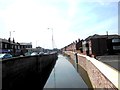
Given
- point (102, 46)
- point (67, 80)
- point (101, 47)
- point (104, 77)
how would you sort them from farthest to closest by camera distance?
1. point (102, 46)
2. point (101, 47)
3. point (67, 80)
4. point (104, 77)

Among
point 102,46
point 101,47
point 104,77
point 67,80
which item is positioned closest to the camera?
point 104,77

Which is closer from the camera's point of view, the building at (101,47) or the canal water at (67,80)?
the canal water at (67,80)

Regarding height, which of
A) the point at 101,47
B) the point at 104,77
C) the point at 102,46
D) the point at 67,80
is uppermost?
the point at 102,46

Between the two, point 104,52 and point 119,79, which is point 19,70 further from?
point 104,52

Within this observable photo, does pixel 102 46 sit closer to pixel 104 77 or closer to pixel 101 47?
pixel 101 47

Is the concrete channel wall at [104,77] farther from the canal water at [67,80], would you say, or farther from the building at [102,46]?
the building at [102,46]

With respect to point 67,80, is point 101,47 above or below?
above

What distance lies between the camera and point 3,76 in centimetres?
1379

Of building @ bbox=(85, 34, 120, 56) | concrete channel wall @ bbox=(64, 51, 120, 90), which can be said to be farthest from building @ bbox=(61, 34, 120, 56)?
concrete channel wall @ bbox=(64, 51, 120, 90)

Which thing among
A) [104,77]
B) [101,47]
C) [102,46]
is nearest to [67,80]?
[104,77]

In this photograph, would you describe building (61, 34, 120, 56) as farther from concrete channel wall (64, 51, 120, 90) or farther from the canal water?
concrete channel wall (64, 51, 120, 90)

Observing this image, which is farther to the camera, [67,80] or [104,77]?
[67,80]

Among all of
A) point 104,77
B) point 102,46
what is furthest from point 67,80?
point 102,46

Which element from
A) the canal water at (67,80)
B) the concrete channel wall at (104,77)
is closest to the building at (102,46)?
the canal water at (67,80)
